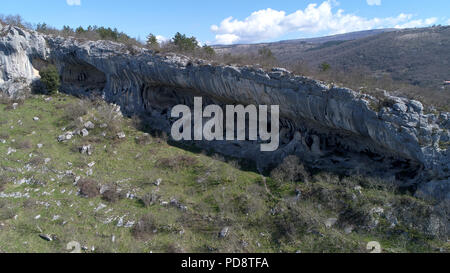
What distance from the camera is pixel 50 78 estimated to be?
2178 centimetres

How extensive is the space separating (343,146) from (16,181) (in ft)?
55.4

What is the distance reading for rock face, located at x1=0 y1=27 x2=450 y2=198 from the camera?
11.8 meters

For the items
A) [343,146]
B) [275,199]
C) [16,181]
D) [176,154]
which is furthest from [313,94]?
[16,181]

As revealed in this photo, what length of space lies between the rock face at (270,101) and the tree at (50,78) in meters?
1.01

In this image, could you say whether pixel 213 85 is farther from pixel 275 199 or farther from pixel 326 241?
pixel 326 241

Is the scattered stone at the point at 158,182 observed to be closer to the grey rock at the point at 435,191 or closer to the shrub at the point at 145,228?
the shrub at the point at 145,228

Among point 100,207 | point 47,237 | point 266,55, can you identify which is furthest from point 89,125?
point 266,55

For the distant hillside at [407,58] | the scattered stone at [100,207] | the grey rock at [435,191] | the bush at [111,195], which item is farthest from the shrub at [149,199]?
the distant hillside at [407,58]

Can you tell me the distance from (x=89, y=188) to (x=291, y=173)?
9681 millimetres

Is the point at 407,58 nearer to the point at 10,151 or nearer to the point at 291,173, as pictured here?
the point at 291,173

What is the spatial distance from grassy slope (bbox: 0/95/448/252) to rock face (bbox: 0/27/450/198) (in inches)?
91.1

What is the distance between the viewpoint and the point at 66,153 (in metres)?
15.3

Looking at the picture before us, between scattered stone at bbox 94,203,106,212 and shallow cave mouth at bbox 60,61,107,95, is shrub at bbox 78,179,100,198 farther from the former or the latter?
shallow cave mouth at bbox 60,61,107,95

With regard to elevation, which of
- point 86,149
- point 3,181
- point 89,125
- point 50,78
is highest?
point 50,78
